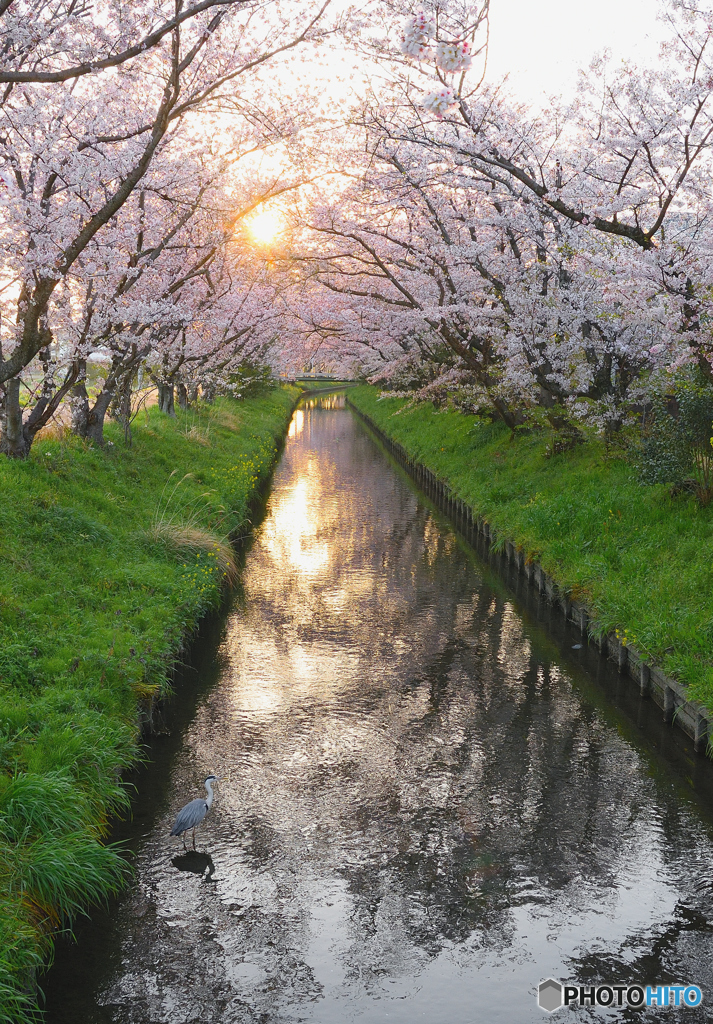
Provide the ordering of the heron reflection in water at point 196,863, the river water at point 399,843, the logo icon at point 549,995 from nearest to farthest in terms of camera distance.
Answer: the logo icon at point 549,995 < the river water at point 399,843 < the heron reflection in water at point 196,863

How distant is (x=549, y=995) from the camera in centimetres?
596

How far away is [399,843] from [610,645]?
6.06m

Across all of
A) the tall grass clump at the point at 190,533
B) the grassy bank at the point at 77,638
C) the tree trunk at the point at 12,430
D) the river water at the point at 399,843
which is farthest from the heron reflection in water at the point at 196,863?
the tree trunk at the point at 12,430

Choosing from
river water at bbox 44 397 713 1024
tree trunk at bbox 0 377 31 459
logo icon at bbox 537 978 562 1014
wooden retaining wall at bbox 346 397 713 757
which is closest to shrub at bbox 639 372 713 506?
wooden retaining wall at bbox 346 397 713 757

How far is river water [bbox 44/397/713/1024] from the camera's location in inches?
238

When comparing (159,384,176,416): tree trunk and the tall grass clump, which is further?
(159,384,176,416): tree trunk

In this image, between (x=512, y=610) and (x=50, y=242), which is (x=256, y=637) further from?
(x=50, y=242)

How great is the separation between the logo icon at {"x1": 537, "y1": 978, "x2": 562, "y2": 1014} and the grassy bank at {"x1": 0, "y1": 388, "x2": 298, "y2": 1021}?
3588 millimetres

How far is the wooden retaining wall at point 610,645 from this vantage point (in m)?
9.60

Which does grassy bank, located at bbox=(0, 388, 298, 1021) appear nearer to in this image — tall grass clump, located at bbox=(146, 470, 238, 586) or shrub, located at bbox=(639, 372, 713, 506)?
tall grass clump, located at bbox=(146, 470, 238, 586)

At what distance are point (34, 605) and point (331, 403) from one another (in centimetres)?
7426

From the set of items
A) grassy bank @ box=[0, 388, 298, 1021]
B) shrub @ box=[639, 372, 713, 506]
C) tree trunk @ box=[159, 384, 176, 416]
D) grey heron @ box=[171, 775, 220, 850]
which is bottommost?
grey heron @ box=[171, 775, 220, 850]

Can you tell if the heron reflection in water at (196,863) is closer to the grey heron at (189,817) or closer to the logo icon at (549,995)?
the grey heron at (189,817)

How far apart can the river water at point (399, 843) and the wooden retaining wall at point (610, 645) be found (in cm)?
29
